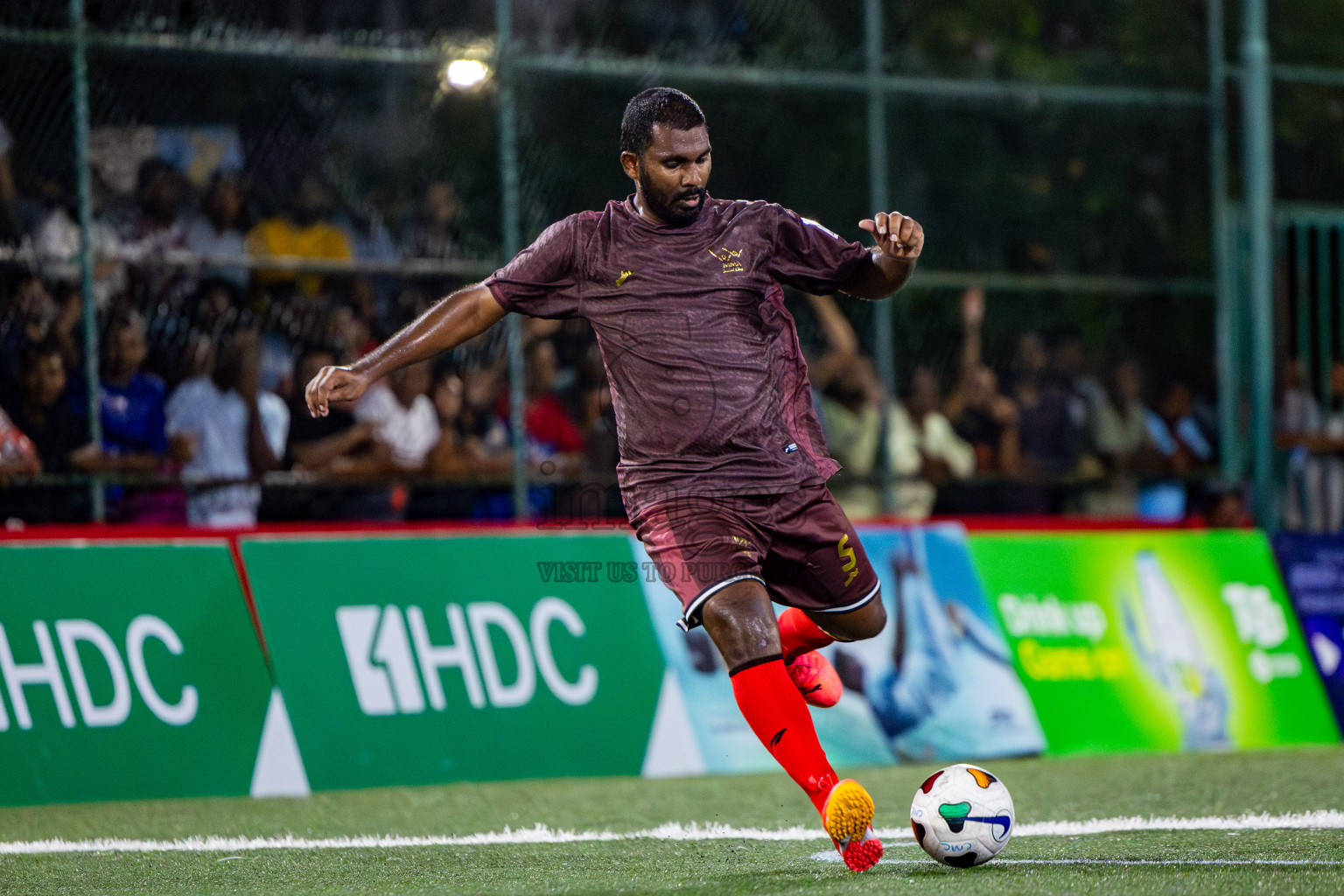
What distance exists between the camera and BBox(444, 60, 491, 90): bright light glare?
1055cm

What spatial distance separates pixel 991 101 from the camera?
12.2 metres

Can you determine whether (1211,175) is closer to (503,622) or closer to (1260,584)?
(1260,584)

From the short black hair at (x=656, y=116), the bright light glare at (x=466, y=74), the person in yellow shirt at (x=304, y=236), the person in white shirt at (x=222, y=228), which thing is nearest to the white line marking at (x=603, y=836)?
the short black hair at (x=656, y=116)

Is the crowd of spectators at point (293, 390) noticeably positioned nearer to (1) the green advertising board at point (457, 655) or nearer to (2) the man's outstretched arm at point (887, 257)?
(1) the green advertising board at point (457, 655)

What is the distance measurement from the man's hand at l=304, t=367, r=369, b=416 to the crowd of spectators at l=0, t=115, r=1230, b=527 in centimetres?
442

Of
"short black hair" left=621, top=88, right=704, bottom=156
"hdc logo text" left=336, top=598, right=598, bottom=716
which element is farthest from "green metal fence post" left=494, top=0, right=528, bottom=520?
"short black hair" left=621, top=88, right=704, bottom=156

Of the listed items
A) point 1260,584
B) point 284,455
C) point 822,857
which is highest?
point 284,455

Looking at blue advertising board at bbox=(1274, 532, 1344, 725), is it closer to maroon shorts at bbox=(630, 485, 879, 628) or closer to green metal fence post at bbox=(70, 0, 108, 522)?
maroon shorts at bbox=(630, 485, 879, 628)

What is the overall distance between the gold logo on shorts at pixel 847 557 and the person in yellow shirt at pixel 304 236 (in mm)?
5196

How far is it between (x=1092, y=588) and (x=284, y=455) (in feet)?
15.0

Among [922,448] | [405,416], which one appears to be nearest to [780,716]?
[405,416]

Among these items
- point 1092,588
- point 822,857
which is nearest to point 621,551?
point 1092,588

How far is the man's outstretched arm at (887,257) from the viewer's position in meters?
5.55

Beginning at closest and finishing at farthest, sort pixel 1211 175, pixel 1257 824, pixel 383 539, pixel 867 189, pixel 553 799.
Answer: pixel 1257 824, pixel 553 799, pixel 383 539, pixel 867 189, pixel 1211 175
